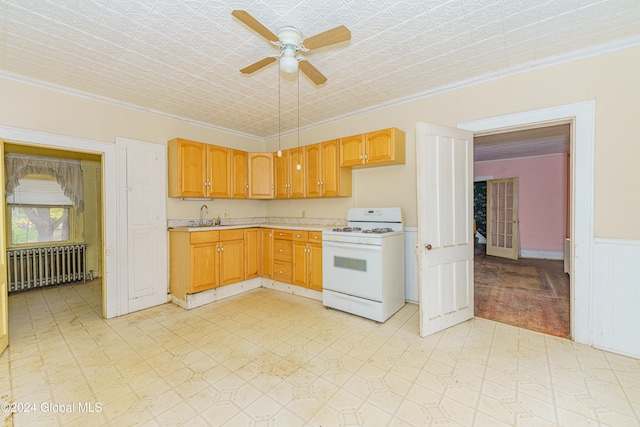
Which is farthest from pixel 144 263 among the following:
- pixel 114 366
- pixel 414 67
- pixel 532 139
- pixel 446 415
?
pixel 532 139

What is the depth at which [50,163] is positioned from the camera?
4625 mm

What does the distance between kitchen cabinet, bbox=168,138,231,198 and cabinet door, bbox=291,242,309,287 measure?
1.44 metres

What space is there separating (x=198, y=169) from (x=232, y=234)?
3.48 feet

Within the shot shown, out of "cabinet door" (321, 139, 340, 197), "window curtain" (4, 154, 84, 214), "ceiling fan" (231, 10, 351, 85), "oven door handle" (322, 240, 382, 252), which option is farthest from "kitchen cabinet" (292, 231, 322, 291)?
"window curtain" (4, 154, 84, 214)

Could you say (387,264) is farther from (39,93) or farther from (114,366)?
(39,93)

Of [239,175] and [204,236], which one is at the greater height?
[239,175]

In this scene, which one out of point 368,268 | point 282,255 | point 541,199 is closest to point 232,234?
point 282,255

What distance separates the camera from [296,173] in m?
4.38

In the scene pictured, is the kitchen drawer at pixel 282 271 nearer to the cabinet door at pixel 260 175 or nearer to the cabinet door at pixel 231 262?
the cabinet door at pixel 231 262

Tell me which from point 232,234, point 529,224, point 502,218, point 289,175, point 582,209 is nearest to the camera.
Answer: point 582,209

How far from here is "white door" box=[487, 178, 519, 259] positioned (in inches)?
268

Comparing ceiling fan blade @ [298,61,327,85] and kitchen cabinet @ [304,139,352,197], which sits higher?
ceiling fan blade @ [298,61,327,85]

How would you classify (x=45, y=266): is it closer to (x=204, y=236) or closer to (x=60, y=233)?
(x=60, y=233)

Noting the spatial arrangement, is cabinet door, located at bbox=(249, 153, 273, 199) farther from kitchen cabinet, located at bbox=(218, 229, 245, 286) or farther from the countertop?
kitchen cabinet, located at bbox=(218, 229, 245, 286)
